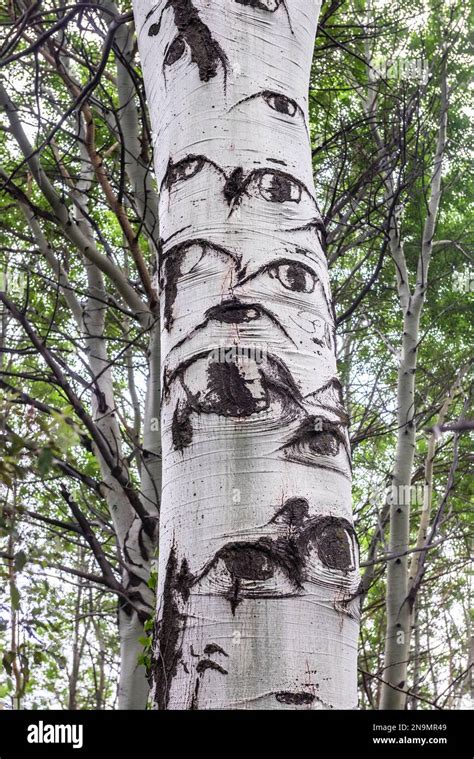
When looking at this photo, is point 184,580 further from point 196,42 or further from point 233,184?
point 196,42

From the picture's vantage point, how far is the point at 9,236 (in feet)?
19.1

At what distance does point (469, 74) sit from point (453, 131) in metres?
0.48

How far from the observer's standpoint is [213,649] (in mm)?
710

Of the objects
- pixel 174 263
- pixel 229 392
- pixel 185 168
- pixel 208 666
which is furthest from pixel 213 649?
pixel 185 168

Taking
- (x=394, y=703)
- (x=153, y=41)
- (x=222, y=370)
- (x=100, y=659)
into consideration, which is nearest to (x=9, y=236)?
(x=394, y=703)

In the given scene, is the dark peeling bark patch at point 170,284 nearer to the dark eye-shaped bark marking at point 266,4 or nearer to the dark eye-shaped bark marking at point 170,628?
the dark eye-shaped bark marking at point 170,628

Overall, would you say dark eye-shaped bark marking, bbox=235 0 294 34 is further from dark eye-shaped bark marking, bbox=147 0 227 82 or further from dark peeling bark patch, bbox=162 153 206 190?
dark peeling bark patch, bbox=162 153 206 190

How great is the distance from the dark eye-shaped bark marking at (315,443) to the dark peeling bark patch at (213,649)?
0.71 feet

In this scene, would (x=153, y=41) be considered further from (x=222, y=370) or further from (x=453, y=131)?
(x=453, y=131)

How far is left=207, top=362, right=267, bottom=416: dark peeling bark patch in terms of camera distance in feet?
2.66

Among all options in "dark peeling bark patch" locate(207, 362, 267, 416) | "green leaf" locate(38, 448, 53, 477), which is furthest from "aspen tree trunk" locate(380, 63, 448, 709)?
"dark peeling bark patch" locate(207, 362, 267, 416)

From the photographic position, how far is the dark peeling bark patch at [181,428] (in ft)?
2.72

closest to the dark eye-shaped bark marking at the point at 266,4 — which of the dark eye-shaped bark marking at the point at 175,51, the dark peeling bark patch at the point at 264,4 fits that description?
the dark peeling bark patch at the point at 264,4

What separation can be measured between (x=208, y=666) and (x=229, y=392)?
306 millimetres
